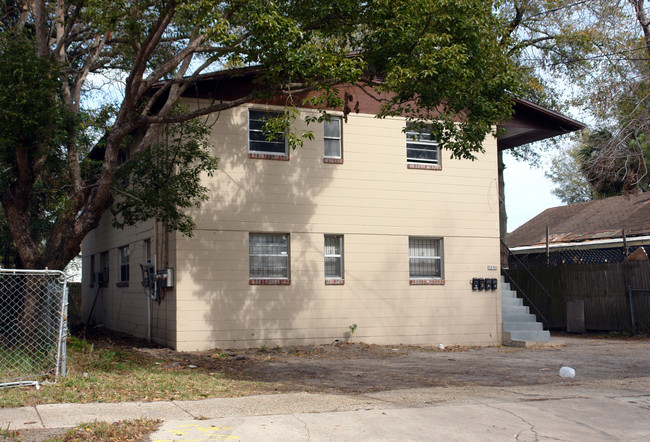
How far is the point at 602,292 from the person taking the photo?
65.1ft

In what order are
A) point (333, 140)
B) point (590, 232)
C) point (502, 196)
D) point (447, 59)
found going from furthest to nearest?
point (590, 232) → point (502, 196) → point (333, 140) → point (447, 59)

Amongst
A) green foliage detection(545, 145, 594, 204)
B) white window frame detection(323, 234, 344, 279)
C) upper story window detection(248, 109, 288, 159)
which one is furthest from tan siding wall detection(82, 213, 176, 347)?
green foliage detection(545, 145, 594, 204)

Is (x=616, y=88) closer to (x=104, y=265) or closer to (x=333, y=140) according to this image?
(x=333, y=140)

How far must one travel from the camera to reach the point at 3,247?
23.0m

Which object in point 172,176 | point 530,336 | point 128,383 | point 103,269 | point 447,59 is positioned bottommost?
point 530,336

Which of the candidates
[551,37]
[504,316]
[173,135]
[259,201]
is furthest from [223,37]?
[551,37]

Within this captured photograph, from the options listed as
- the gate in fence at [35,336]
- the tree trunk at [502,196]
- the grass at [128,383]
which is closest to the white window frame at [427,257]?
the grass at [128,383]

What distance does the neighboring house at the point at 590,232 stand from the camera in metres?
22.4

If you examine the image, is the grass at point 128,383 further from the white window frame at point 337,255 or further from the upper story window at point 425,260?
the upper story window at point 425,260

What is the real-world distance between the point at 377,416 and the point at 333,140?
9.76m

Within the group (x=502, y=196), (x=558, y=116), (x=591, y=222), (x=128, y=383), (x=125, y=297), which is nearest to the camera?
(x=128, y=383)

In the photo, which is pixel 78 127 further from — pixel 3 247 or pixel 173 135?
pixel 3 247

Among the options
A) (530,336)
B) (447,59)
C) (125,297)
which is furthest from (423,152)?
(125,297)

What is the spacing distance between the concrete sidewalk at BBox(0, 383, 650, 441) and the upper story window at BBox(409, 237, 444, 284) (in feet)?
25.3
